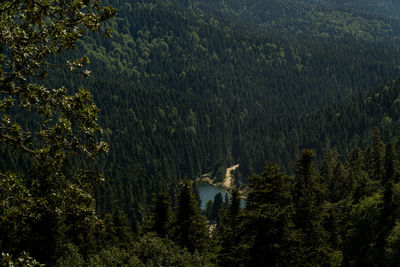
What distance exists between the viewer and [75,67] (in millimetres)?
13188

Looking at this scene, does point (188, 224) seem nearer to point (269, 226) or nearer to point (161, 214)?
point (161, 214)

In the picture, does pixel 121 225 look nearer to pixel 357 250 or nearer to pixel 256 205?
pixel 357 250

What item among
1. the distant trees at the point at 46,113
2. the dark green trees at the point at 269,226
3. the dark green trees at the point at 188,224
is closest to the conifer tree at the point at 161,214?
the dark green trees at the point at 188,224

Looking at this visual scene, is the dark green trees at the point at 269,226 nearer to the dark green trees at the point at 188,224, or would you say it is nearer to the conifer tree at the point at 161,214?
the dark green trees at the point at 188,224

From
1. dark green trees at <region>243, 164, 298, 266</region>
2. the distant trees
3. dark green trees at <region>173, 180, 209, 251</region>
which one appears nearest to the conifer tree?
dark green trees at <region>173, 180, 209, 251</region>

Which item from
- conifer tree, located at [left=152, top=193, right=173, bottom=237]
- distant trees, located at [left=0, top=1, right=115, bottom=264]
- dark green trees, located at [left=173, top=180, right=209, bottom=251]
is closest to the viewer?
distant trees, located at [left=0, top=1, right=115, bottom=264]

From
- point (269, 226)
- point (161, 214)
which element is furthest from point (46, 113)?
point (161, 214)

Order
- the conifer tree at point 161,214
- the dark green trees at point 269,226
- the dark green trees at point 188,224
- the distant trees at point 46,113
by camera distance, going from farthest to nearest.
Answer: the conifer tree at point 161,214
the dark green trees at point 188,224
the dark green trees at point 269,226
the distant trees at point 46,113

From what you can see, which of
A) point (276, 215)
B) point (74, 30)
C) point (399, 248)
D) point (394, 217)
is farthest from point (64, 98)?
point (394, 217)

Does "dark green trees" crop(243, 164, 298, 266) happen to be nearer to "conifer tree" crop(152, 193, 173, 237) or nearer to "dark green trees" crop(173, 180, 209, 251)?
"dark green trees" crop(173, 180, 209, 251)

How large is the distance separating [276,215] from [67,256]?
2651 cm

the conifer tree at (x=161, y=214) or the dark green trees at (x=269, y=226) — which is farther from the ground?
the conifer tree at (x=161, y=214)

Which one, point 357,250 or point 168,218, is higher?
point 168,218

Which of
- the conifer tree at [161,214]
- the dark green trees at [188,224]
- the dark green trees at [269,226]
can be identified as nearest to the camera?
the dark green trees at [269,226]
